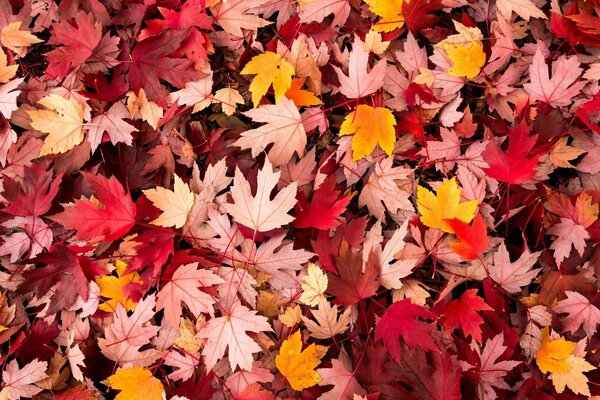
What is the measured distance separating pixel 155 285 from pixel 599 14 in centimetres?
152

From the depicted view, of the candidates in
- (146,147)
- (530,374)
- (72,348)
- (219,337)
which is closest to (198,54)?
(146,147)

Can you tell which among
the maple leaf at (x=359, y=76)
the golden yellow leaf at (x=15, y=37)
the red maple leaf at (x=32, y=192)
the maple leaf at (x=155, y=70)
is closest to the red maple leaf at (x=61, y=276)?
the red maple leaf at (x=32, y=192)

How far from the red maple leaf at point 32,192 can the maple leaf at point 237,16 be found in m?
0.66

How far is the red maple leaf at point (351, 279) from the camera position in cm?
146

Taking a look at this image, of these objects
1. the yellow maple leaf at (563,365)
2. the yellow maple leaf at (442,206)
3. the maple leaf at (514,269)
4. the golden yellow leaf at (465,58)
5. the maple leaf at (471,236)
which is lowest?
the yellow maple leaf at (563,365)

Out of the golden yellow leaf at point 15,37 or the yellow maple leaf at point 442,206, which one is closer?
the yellow maple leaf at point 442,206

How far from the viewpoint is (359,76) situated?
1.51 meters

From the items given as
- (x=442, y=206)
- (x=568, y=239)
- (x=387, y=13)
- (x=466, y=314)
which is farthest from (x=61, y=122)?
(x=568, y=239)

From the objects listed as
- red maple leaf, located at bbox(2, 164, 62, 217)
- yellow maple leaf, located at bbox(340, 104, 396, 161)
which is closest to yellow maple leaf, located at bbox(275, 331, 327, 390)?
yellow maple leaf, located at bbox(340, 104, 396, 161)

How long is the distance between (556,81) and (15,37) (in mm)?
1614

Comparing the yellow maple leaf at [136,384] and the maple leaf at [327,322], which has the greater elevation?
the maple leaf at [327,322]

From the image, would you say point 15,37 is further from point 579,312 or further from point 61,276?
point 579,312

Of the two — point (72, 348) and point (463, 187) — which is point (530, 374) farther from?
point (72, 348)

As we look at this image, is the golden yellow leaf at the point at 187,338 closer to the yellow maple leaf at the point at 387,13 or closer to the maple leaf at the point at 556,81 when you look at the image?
the yellow maple leaf at the point at 387,13
